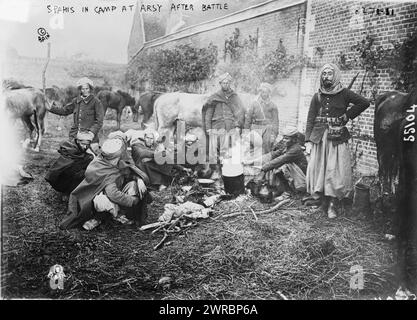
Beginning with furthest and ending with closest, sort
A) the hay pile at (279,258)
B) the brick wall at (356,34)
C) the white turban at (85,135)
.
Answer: the white turban at (85,135), the hay pile at (279,258), the brick wall at (356,34)

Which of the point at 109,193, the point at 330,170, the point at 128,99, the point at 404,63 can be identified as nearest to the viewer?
the point at 404,63

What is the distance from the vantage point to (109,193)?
3.79 m

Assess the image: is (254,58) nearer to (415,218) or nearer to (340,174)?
(340,174)

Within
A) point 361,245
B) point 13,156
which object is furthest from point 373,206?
point 13,156

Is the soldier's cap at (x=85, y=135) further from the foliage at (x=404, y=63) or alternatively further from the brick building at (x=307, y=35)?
the foliage at (x=404, y=63)

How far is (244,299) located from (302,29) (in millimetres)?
2841

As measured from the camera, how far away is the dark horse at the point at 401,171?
3.79 metres

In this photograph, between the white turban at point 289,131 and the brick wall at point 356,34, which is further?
the white turban at point 289,131

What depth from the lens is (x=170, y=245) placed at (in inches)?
149

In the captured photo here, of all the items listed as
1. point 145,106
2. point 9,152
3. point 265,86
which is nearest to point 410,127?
point 265,86

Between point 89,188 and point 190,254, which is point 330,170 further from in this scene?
point 89,188

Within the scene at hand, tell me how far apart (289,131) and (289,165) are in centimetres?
36

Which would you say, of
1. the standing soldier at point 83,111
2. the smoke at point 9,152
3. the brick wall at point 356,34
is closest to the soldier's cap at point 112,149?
the standing soldier at point 83,111

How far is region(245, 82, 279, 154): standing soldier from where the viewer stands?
12.7ft
